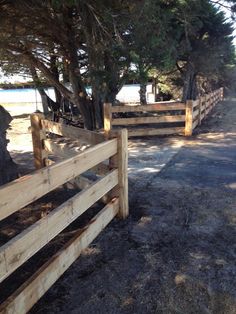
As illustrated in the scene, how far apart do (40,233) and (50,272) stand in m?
0.34

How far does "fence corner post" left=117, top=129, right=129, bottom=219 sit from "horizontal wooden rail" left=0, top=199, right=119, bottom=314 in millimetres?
422

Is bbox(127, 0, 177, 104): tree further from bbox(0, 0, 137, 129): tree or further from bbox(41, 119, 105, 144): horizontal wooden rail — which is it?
bbox(41, 119, 105, 144): horizontal wooden rail

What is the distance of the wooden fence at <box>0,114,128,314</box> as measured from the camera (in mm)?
2010

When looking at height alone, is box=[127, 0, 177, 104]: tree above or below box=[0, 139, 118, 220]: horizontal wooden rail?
above

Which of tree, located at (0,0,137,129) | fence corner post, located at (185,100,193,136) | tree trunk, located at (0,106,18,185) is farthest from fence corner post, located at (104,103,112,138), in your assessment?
tree trunk, located at (0,106,18,185)

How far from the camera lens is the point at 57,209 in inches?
99.0

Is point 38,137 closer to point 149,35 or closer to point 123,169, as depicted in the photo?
point 123,169

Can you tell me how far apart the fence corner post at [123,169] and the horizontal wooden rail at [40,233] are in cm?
44

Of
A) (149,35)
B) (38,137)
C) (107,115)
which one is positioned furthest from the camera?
(107,115)

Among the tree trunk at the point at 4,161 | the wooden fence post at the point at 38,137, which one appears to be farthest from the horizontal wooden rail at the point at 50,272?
the tree trunk at the point at 4,161

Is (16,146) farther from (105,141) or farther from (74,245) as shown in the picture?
(74,245)

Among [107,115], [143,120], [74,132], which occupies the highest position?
[74,132]

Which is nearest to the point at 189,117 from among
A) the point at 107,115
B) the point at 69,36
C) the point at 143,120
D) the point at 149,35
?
the point at 143,120

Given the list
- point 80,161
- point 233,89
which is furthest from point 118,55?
point 233,89
